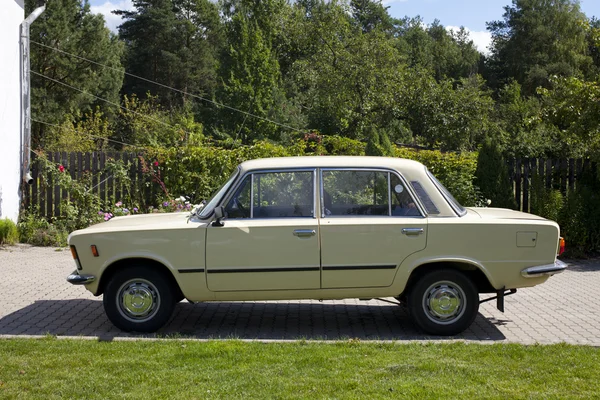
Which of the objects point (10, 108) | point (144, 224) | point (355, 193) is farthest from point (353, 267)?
point (10, 108)

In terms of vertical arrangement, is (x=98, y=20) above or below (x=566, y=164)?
above

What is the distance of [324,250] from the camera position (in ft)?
23.3

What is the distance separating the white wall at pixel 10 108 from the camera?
14.4 meters

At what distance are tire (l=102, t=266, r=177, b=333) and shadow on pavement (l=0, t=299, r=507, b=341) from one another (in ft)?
0.43

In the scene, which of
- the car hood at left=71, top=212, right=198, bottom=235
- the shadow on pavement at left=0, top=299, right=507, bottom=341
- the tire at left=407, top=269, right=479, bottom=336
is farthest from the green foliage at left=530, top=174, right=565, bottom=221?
the car hood at left=71, top=212, right=198, bottom=235

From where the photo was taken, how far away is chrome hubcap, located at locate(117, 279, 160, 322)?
7.25 metres

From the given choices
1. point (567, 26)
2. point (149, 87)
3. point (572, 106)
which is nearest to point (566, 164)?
point (572, 106)

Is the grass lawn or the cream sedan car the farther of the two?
the cream sedan car

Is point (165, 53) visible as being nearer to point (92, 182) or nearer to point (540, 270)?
point (92, 182)

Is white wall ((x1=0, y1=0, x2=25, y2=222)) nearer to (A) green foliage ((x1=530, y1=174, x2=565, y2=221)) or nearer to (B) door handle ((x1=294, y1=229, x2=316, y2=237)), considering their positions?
(B) door handle ((x1=294, y1=229, x2=316, y2=237))

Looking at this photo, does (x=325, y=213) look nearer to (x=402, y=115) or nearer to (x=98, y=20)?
(x=402, y=115)

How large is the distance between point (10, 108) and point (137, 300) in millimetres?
9258

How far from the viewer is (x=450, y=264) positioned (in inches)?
286

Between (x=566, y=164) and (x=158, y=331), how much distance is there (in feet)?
33.0
